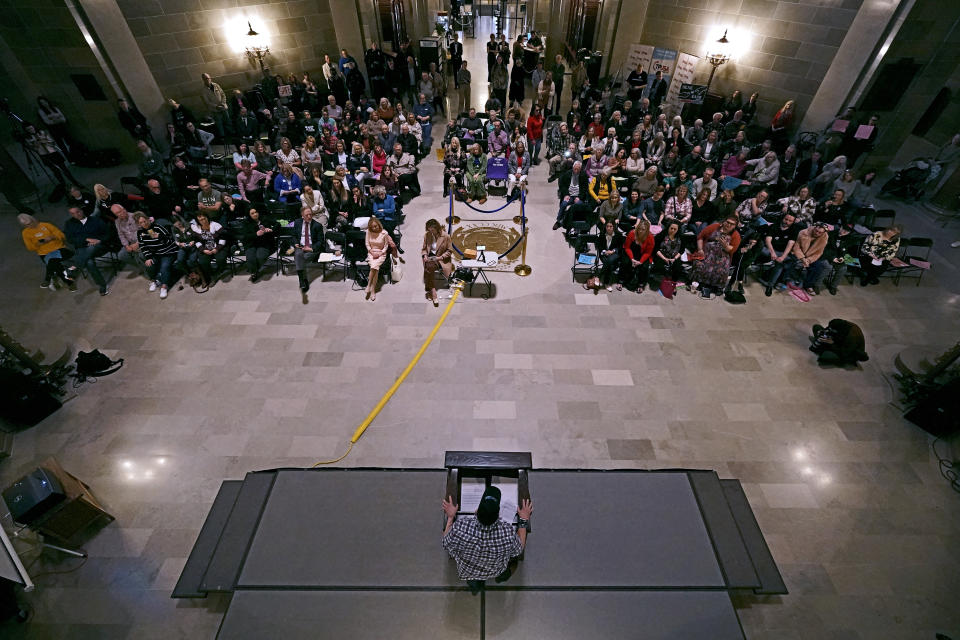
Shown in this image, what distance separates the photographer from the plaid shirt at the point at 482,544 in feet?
11.6

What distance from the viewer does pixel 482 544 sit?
11.6 feet

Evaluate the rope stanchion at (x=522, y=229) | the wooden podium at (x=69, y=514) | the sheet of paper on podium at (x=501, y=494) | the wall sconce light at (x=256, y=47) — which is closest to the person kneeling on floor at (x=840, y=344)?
the rope stanchion at (x=522, y=229)

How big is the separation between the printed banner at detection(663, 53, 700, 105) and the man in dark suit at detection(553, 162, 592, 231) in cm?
582

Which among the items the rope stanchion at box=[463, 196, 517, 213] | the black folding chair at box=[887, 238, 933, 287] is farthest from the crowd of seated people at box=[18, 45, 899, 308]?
the black folding chair at box=[887, 238, 933, 287]

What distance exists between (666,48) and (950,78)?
22.8 ft

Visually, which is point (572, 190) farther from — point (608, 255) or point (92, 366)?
point (92, 366)

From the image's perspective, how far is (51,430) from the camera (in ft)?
19.2

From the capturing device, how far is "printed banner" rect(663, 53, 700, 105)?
12812 mm

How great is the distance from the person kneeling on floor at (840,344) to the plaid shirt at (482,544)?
5964 mm

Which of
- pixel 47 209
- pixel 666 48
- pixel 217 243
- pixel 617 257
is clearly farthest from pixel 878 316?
pixel 47 209

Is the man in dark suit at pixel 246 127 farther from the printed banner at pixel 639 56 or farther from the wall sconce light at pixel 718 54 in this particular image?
the wall sconce light at pixel 718 54

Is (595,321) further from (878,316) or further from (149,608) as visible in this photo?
(149,608)

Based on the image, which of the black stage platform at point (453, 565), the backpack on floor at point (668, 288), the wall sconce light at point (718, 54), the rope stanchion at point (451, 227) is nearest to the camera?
the black stage platform at point (453, 565)

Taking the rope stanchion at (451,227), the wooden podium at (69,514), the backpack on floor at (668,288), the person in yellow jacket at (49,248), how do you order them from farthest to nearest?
the rope stanchion at (451,227) < the backpack on floor at (668,288) < the person in yellow jacket at (49,248) < the wooden podium at (69,514)
